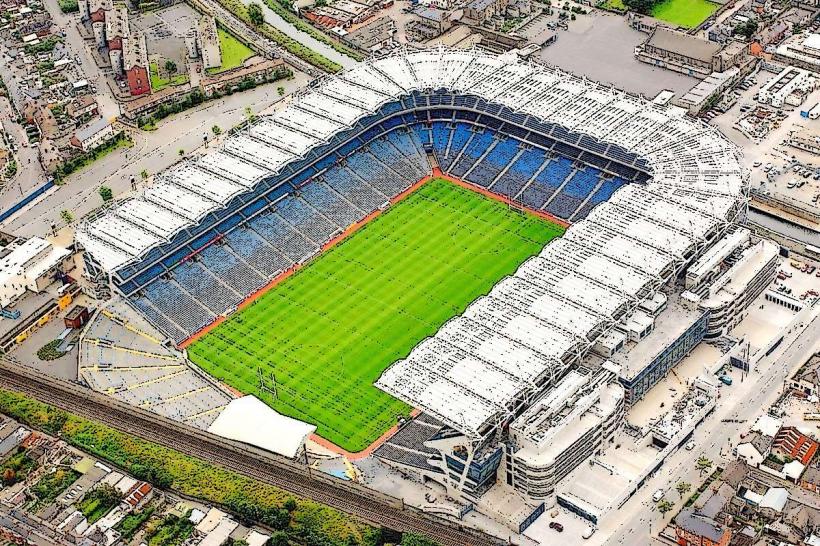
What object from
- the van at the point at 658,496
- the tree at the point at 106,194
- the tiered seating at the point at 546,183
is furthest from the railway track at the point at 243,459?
the tiered seating at the point at 546,183

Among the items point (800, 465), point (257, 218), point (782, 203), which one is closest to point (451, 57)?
point (257, 218)

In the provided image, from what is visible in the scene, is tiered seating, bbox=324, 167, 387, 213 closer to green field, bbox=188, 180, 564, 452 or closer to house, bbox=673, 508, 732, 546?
green field, bbox=188, 180, 564, 452

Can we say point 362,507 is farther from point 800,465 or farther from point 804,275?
point 804,275

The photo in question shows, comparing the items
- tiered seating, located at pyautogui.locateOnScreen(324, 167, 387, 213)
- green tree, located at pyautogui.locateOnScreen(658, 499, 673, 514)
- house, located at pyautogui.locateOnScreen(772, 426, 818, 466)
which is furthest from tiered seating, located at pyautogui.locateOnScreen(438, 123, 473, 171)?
green tree, located at pyautogui.locateOnScreen(658, 499, 673, 514)

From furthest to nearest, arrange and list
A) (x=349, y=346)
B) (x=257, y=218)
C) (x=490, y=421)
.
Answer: (x=257, y=218) → (x=349, y=346) → (x=490, y=421)

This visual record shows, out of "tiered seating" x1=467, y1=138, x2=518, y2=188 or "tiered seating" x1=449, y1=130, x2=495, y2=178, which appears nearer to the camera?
"tiered seating" x1=467, y1=138, x2=518, y2=188

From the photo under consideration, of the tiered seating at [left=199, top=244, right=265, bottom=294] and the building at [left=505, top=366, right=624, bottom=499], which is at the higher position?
the building at [left=505, top=366, right=624, bottom=499]
